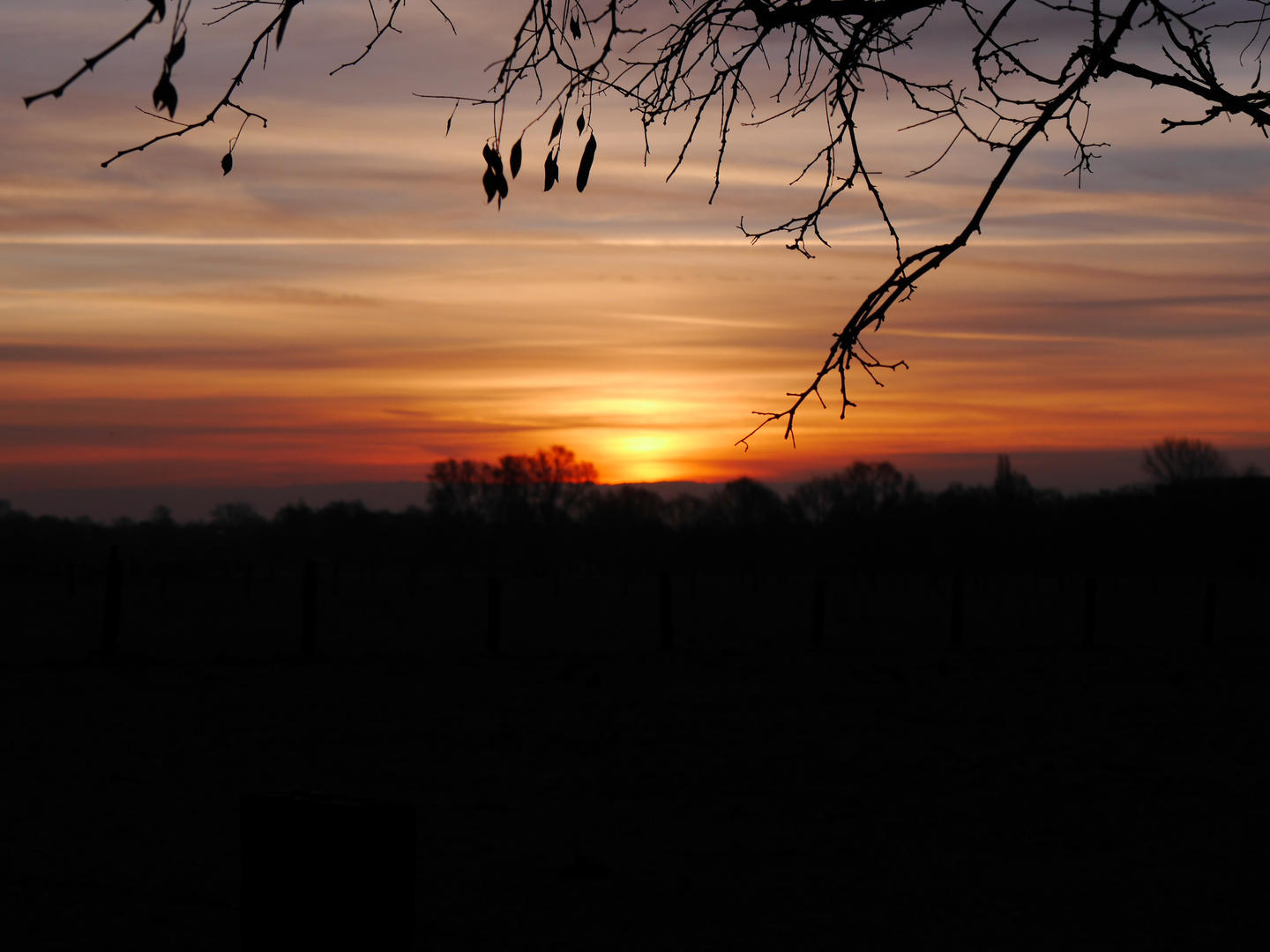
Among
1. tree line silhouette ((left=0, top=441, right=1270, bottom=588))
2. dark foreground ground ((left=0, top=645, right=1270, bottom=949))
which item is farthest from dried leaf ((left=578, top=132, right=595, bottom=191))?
tree line silhouette ((left=0, top=441, right=1270, bottom=588))

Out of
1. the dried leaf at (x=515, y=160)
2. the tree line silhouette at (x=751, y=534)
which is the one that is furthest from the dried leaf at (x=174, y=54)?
the tree line silhouette at (x=751, y=534)

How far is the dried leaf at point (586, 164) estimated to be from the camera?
311 centimetres

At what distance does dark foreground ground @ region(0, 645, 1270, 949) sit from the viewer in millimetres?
4414

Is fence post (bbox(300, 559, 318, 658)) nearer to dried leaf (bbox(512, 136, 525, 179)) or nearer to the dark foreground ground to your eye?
the dark foreground ground

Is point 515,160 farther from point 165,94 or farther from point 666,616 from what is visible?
point 666,616

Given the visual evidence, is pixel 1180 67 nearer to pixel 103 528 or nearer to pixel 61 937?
pixel 61 937

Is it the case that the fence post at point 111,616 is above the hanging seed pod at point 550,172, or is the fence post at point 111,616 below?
below

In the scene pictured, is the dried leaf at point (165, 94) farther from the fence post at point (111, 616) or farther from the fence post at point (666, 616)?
the fence post at point (666, 616)

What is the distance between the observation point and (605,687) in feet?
39.5

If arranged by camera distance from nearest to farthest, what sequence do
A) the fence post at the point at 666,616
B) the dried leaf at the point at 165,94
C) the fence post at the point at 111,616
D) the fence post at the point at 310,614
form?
the dried leaf at the point at 165,94 → the fence post at the point at 111,616 → the fence post at the point at 310,614 → the fence post at the point at 666,616

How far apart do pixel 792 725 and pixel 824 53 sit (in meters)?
6.50

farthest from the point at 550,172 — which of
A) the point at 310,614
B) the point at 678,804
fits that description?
the point at 310,614

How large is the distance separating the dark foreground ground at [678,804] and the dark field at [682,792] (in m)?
0.03

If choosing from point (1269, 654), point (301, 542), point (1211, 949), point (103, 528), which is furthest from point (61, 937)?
point (103, 528)
